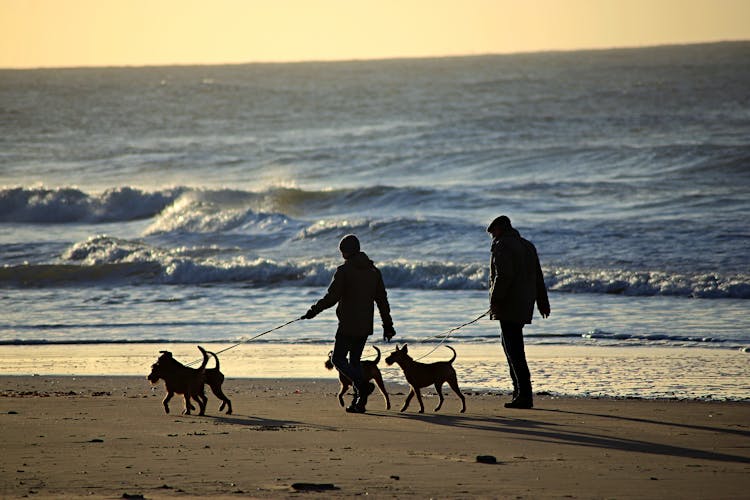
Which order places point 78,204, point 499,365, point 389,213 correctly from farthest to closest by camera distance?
point 78,204 < point 389,213 < point 499,365

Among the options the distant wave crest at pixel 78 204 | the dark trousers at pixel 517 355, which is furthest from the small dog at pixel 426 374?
the distant wave crest at pixel 78 204

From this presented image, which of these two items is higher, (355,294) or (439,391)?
(355,294)

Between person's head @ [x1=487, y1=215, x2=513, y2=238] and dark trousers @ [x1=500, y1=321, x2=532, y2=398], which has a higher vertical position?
person's head @ [x1=487, y1=215, x2=513, y2=238]

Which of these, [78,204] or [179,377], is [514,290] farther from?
[78,204]

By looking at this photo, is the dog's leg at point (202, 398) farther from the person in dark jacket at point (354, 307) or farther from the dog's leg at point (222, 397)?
the person in dark jacket at point (354, 307)

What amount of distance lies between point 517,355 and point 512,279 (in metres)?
0.60

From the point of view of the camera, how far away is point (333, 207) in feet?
98.5

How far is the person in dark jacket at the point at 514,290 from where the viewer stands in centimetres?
864

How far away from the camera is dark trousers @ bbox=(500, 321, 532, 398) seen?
8.68m

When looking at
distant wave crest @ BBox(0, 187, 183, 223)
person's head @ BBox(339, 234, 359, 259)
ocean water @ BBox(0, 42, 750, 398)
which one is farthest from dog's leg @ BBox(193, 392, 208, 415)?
distant wave crest @ BBox(0, 187, 183, 223)

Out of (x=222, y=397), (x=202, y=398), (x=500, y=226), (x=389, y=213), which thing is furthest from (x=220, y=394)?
(x=389, y=213)

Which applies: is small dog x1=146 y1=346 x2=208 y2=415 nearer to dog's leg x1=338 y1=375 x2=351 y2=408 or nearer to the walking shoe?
dog's leg x1=338 y1=375 x2=351 y2=408

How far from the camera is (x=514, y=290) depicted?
8688mm

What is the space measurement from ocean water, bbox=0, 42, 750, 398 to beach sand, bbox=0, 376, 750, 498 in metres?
4.13
